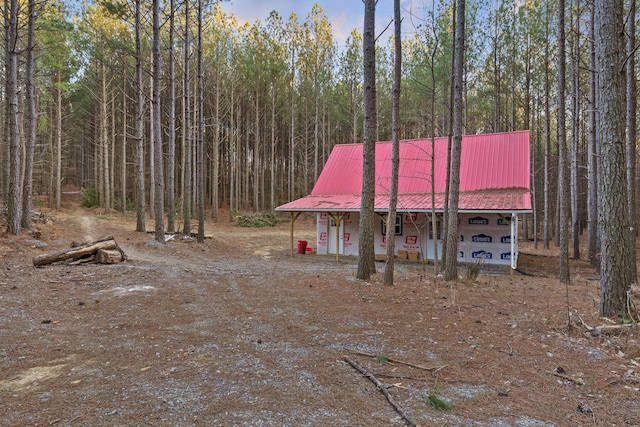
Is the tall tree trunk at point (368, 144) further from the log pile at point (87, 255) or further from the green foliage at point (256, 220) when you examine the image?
the green foliage at point (256, 220)

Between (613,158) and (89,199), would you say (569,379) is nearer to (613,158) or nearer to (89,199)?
(613,158)

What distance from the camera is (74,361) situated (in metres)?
3.48

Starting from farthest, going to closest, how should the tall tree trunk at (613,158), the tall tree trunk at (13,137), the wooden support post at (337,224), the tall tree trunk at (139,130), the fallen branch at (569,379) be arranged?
the wooden support post at (337,224), the tall tree trunk at (139,130), the tall tree trunk at (13,137), the tall tree trunk at (613,158), the fallen branch at (569,379)

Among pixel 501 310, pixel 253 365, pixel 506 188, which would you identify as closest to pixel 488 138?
pixel 506 188

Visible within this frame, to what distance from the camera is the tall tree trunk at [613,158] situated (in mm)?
4672

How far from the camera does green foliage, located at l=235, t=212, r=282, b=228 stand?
2703 centimetres

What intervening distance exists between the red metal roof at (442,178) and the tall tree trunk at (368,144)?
14.3ft

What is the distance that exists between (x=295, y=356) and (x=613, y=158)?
4654mm

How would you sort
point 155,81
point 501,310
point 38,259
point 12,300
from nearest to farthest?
point 12,300 → point 501,310 → point 38,259 → point 155,81

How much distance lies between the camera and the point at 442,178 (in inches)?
611

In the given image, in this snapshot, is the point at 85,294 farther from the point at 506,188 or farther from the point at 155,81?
the point at 506,188

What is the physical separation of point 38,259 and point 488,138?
1621 centimetres

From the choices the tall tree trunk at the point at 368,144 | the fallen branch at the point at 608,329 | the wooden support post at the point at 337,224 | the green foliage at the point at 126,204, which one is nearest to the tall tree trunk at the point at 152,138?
the green foliage at the point at 126,204

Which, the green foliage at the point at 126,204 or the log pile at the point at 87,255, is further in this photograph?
the green foliage at the point at 126,204
